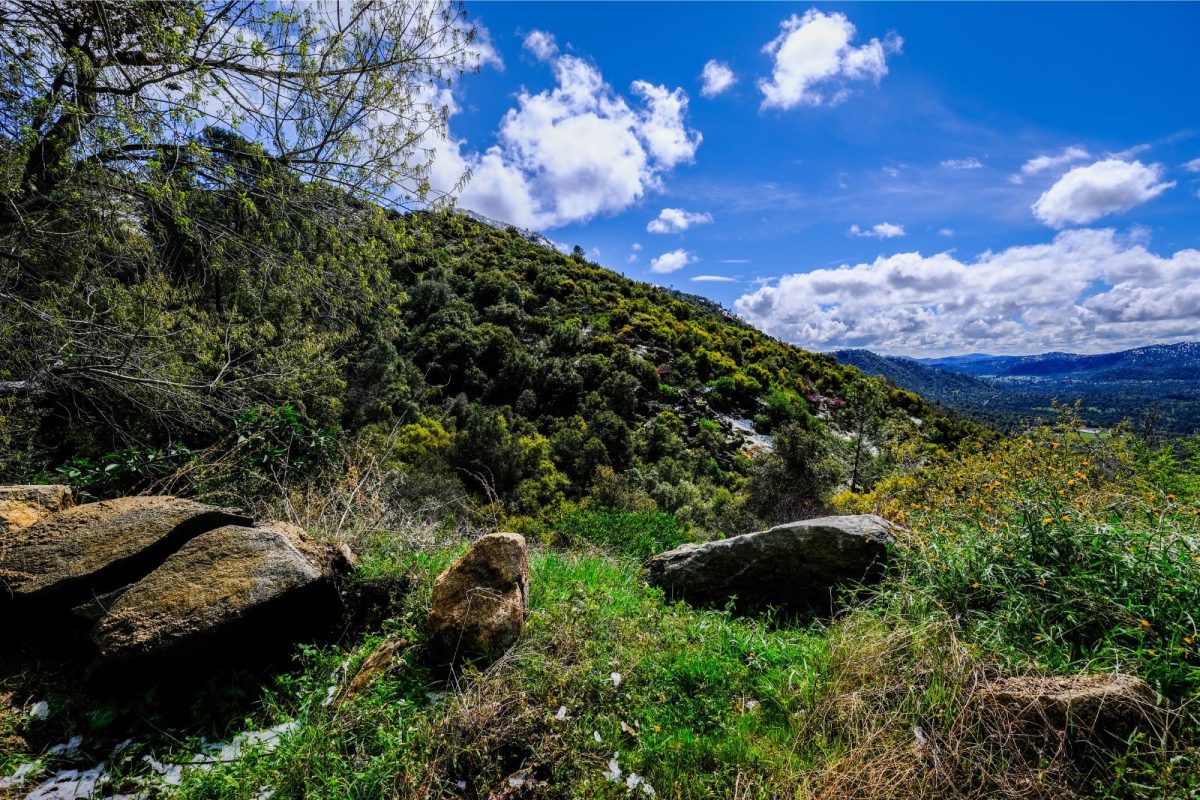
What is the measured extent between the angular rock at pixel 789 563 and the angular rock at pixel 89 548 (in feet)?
14.0

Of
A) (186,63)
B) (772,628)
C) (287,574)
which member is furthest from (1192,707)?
(186,63)

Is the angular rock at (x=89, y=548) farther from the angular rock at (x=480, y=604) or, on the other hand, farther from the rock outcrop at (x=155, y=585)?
the angular rock at (x=480, y=604)

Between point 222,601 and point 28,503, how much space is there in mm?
2064

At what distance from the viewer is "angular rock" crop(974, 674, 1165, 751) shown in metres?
2.34

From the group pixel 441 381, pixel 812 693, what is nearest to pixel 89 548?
pixel 812 693

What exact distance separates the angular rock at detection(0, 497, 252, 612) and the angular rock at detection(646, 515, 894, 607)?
4260 mm

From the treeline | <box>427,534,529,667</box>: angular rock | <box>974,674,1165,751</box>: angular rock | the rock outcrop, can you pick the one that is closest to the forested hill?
the treeline

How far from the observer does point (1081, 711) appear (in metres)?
2.38

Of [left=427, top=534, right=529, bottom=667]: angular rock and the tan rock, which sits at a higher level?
[left=427, top=534, right=529, bottom=667]: angular rock

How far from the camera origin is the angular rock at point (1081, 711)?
2.34 meters

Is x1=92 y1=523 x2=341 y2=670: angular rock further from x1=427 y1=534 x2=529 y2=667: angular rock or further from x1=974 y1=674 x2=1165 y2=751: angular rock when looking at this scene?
x1=974 y1=674 x2=1165 y2=751: angular rock

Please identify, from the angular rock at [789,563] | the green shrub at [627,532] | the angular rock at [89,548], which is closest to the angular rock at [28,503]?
the angular rock at [89,548]

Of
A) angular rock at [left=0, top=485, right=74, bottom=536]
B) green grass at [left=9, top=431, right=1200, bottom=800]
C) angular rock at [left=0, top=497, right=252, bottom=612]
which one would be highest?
angular rock at [left=0, top=485, right=74, bottom=536]

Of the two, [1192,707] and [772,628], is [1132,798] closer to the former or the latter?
[1192,707]
